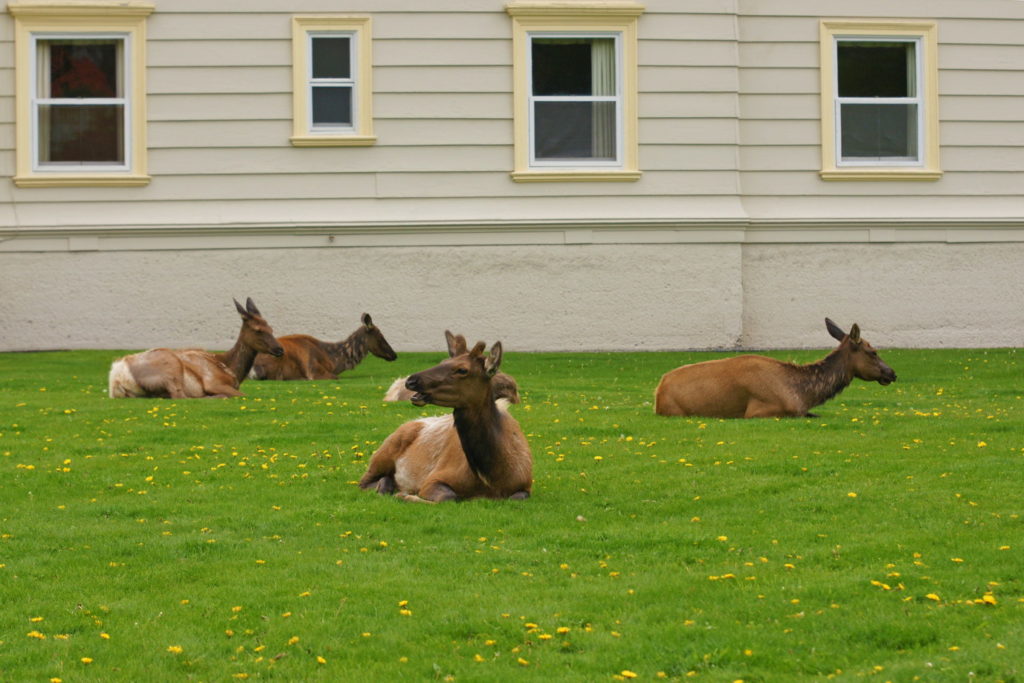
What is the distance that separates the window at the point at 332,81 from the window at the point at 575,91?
95.6 inches

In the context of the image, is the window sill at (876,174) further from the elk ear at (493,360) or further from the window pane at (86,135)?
the elk ear at (493,360)

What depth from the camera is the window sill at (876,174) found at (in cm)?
2701

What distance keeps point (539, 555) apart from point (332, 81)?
18004 mm

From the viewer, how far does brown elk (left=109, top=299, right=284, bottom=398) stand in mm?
19016

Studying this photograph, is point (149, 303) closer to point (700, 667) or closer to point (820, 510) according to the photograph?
point (820, 510)

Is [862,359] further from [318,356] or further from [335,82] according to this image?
[335,82]

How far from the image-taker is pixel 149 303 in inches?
1018

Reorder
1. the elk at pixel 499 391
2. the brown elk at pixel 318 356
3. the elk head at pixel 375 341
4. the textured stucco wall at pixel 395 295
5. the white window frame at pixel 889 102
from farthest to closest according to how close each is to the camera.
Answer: the white window frame at pixel 889 102 < the textured stucco wall at pixel 395 295 < the elk head at pixel 375 341 < the brown elk at pixel 318 356 < the elk at pixel 499 391

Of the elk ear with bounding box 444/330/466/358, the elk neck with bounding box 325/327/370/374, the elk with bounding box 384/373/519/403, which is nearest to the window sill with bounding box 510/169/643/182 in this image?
the elk neck with bounding box 325/327/370/374

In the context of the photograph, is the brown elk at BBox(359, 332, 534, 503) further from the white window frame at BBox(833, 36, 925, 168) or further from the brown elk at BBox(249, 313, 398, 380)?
the white window frame at BBox(833, 36, 925, 168)

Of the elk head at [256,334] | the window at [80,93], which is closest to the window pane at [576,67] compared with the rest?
the window at [80,93]

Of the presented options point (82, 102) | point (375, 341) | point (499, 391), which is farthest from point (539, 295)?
point (499, 391)

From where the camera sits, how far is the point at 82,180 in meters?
25.9

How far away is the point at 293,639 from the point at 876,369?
36.5 feet
